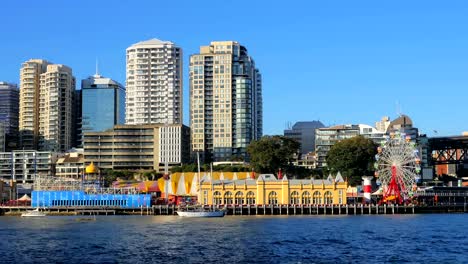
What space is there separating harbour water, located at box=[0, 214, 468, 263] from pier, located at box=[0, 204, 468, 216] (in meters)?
32.1

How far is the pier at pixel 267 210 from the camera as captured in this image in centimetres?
16038

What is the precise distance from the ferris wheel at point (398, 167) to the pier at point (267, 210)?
3839 millimetres

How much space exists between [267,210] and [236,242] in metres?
70.2

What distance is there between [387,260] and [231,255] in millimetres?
15870

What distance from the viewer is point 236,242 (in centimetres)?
9081

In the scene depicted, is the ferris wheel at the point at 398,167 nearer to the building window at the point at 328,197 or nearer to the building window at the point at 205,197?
the building window at the point at 328,197

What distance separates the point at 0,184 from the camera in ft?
634

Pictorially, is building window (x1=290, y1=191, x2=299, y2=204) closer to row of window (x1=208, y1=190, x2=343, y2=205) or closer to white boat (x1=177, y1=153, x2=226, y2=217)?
row of window (x1=208, y1=190, x2=343, y2=205)

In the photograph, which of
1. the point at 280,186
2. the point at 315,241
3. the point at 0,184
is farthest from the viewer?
the point at 0,184

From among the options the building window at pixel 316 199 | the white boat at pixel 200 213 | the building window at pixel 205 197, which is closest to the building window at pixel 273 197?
the building window at pixel 316 199

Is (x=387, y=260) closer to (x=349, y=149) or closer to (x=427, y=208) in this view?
(x=427, y=208)

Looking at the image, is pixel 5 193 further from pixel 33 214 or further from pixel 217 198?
pixel 217 198

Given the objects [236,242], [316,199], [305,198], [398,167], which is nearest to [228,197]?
[305,198]

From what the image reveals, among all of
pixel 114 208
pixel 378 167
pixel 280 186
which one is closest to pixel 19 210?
pixel 114 208
